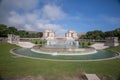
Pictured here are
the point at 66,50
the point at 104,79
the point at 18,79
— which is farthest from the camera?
the point at 66,50

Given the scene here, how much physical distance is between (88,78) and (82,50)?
35.6 ft

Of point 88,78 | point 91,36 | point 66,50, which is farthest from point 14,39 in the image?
point 91,36

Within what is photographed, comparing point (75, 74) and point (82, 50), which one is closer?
point (75, 74)

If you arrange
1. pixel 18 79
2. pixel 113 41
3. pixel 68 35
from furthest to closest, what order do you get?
pixel 68 35 < pixel 113 41 < pixel 18 79

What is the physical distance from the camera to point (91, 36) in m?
56.6

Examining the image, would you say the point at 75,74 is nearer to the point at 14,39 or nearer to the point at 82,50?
the point at 82,50

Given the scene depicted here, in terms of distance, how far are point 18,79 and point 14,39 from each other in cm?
2551

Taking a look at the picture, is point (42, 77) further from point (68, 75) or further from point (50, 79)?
point (68, 75)

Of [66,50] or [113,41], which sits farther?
[113,41]

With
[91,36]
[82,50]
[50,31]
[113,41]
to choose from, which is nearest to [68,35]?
[50,31]

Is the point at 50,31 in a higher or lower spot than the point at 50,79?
higher

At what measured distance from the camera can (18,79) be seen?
7.07 m

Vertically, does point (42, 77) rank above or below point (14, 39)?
below

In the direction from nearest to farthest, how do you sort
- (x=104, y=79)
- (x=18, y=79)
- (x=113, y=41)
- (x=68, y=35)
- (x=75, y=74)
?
(x=18, y=79) → (x=104, y=79) → (x=75, y=74) → (x=113, y=41) → (x=68, y=35)
